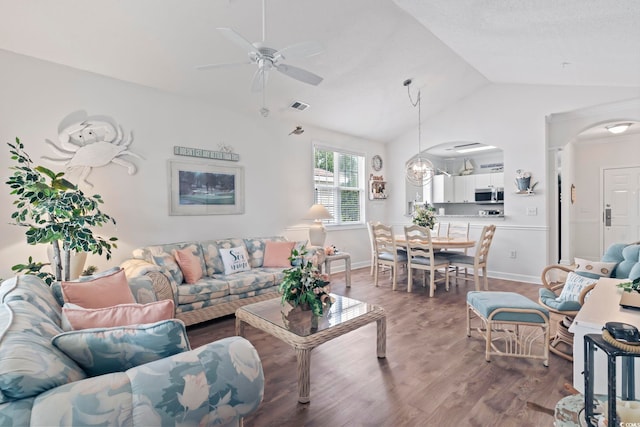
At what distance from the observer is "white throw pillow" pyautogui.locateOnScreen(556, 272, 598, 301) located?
2775 millimetres

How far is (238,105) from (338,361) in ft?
11.7

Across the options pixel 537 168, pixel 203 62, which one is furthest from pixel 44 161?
pixel 537 168

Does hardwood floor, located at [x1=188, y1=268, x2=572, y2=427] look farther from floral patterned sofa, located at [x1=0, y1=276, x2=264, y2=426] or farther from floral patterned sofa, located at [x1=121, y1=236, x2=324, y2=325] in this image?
floral patterned sofa, located at [x1=0, y1=276, x2=264, y2=426]

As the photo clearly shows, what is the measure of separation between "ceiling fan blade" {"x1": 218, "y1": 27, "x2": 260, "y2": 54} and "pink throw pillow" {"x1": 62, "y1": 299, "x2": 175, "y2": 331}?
1.64 meters

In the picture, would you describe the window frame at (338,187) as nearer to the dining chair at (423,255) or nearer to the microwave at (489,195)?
the dining chair at (423,255)

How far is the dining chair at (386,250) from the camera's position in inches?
187

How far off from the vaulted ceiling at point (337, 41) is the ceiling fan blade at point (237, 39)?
1.05m

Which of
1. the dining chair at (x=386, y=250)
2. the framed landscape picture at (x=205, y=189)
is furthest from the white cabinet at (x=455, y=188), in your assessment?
the framed landscape picture at (x=205, y=189)

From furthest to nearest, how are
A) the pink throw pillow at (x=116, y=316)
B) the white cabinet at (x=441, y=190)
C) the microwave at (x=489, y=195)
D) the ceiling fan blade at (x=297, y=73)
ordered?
the white cabinet at (x=441, y=190)
the microwave at (x=489, y=195)
the ceiling fan blade at (x=297, y=73)
the pink throw pillow at (x=116, y=316)

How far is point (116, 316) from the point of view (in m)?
1.38

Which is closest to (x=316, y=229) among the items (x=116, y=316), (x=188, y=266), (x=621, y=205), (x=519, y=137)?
(x=188, y=266)

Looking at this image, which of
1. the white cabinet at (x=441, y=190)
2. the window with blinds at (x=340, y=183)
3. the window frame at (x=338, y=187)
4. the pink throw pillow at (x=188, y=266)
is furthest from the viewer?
the white cabinet at (x=441, y=190)

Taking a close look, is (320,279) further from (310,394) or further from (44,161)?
(44,161)

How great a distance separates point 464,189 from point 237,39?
7.38 m
